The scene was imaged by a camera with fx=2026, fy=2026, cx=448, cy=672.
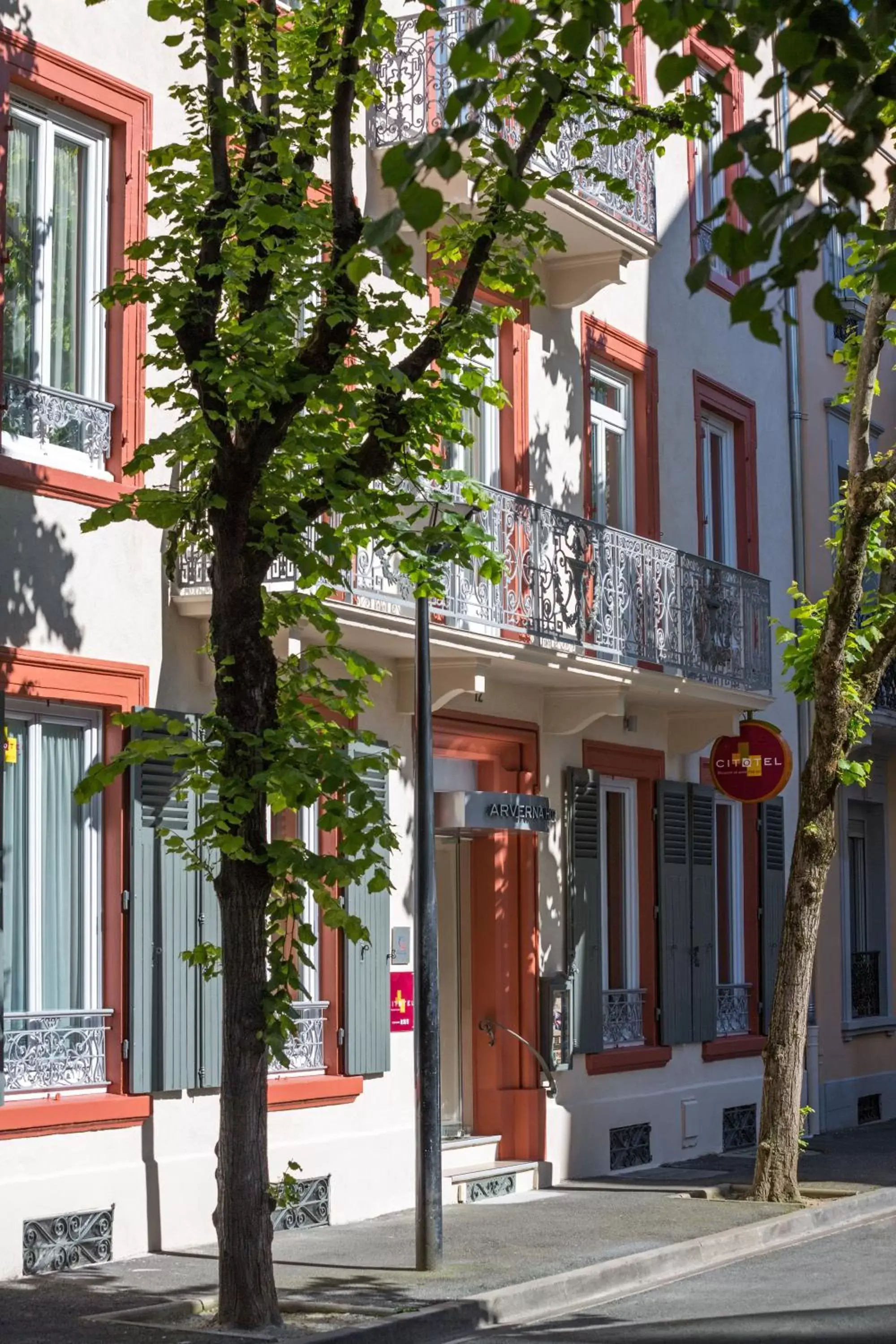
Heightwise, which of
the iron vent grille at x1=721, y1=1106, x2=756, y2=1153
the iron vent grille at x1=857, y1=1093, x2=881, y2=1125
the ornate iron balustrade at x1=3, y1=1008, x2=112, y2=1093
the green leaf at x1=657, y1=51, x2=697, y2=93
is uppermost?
the green leaf at x1=657, y1=51, x2=697, y2=93

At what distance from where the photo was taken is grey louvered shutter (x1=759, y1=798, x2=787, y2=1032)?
68.3 ft

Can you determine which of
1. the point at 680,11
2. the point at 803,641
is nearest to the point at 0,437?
the point at 803,641

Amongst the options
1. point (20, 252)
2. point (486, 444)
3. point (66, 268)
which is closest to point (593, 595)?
point (486, 444)

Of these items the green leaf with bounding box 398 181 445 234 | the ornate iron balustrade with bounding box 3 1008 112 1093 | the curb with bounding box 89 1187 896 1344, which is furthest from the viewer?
the ornate iron balustrade with bounding box 3 1008 112 1093

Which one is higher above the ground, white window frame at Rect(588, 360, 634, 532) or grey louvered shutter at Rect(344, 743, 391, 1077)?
white window frame at Rect(588, 360, 634, 532)

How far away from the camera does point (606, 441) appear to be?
18.7 metres

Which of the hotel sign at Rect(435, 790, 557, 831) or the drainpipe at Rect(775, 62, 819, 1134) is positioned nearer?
the hotel sign at Rect(435, 790, 557, 831)

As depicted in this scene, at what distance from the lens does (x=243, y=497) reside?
961 centimetres

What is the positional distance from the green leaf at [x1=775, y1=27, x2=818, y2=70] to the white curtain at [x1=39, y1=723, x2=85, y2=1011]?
8187 millimetres

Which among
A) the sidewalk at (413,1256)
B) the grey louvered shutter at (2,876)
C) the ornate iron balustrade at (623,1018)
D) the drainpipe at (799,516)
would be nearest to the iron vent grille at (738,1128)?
the drainpipe at (799,516)

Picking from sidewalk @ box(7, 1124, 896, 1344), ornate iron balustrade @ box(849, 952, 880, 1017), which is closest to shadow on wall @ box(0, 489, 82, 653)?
sidewalk @ box(7, 1124, 896, 1344)

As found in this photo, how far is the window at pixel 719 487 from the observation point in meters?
20.6

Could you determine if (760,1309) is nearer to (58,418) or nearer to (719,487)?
(58,418)

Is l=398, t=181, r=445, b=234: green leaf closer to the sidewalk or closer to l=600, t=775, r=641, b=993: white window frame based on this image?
the sidewalk
